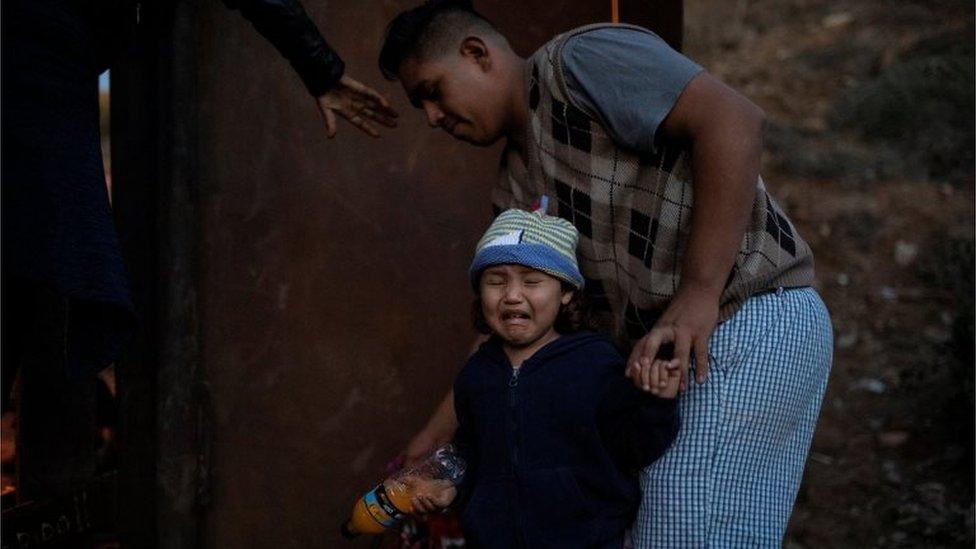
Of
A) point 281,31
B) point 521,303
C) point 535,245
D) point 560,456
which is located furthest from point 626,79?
point 281,31

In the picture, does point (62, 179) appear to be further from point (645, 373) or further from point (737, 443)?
point (737, 443)

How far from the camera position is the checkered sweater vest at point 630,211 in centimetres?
197

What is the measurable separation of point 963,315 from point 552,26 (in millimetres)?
2751

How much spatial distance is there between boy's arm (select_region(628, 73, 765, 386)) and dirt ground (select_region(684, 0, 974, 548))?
7.90ft

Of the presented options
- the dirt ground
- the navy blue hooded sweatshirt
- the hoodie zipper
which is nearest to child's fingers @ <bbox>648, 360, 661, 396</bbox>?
the navy blue hooded sweatshirt

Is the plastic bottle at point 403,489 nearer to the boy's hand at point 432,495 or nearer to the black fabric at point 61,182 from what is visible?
the boy's hand at point 432,495

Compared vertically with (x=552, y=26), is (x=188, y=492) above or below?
below

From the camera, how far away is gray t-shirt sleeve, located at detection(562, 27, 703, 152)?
1860 mm

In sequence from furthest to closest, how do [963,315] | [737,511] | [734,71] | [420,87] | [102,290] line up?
1. [734,71]
2. [963,315]
3. [420,87]
4. [737,511]
5. [102,290]

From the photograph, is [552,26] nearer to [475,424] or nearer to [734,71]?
[475,424]

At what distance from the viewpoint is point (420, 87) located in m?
2.30

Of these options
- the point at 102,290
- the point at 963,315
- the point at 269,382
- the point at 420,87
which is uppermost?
the point at 420,87

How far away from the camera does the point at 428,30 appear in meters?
2.30

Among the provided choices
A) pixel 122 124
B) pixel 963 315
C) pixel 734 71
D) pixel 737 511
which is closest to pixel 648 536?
pixel 737 511
